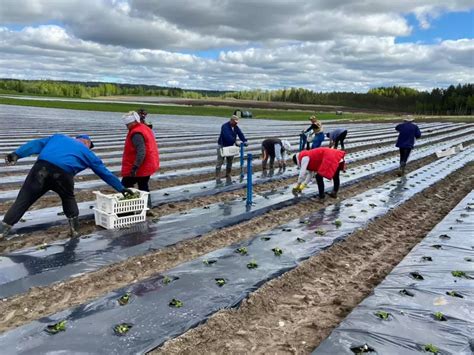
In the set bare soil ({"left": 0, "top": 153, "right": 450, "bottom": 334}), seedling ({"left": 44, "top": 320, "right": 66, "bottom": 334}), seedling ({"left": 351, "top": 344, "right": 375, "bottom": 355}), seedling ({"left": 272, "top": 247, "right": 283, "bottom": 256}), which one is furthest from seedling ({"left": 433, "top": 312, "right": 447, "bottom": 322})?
seedling ({"left": 44, "top": 320, "right": 66, "bottom": 334})

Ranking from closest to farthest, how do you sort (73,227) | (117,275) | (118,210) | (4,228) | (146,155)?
(117,275)
(4,228)
(73,227)
(118,210)
(146,155)

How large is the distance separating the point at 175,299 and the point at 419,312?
2165 millimetres

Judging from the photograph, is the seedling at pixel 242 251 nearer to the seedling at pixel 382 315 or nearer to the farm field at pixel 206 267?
the farm field at pixel 206 267

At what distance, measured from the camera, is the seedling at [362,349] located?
314 centimetres

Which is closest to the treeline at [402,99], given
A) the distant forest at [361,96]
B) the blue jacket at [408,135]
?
the distant forest at [361,96]

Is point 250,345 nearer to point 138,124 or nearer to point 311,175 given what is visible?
point 138,124

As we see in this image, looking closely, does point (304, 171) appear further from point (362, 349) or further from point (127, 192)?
point (362, 349)

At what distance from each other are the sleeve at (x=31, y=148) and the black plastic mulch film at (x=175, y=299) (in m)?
2.19

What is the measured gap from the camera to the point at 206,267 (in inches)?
190

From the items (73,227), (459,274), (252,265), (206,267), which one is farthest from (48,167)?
(459,274)

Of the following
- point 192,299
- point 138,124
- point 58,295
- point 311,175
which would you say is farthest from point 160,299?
point 311,175

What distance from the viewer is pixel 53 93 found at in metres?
113

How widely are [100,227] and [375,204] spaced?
202 inches

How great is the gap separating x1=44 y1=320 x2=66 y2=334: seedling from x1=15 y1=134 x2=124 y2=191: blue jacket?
2275 millimetres
